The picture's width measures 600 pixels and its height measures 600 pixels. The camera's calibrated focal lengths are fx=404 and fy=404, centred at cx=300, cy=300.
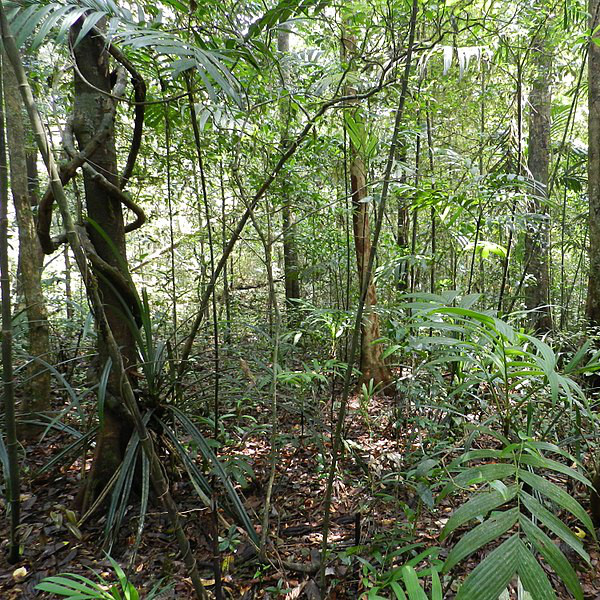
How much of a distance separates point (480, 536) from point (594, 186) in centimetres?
340

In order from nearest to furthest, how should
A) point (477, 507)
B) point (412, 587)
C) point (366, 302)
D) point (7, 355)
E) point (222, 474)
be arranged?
point (477, 507) → point (412, 587) → point (7, 355) → point (222, 474) → point (366, 302)

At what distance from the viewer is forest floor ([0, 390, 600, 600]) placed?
64.1 inches

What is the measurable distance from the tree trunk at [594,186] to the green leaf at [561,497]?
9.22 ft

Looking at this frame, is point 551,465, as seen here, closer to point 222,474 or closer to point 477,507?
point 477,507

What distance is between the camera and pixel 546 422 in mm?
2275

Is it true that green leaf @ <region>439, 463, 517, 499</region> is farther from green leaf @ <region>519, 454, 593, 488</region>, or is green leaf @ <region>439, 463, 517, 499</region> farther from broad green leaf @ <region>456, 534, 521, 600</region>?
broad green leaf @ <region>456, 534, 521, 600</region>

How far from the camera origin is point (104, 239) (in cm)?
196

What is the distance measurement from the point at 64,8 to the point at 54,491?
2396mm

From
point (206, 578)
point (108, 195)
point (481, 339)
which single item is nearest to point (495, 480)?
point (481, 339)

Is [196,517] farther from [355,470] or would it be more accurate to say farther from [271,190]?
[271,190]

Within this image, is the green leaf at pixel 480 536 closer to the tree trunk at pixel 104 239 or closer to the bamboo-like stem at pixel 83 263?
the bamboo-like stem at pixel 83 263

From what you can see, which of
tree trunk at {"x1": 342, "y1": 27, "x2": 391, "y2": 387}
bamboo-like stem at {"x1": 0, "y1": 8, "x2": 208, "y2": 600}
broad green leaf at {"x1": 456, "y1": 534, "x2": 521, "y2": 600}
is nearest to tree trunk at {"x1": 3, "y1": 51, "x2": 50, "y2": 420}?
bamboo-like stem at {"x1": 0, "y1": 8, "x2": 208, "y2": 600}

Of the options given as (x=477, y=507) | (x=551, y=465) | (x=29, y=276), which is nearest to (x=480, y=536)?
(x=477, y=507)

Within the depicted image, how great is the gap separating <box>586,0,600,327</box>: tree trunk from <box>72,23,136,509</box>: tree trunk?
3.38 metres
